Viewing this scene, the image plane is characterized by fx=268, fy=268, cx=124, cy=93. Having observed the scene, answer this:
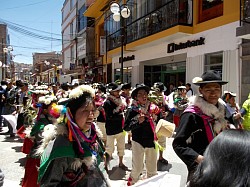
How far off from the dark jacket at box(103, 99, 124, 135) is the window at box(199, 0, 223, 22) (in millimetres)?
7997

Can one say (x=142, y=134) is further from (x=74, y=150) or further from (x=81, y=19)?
(x=81, y=19)

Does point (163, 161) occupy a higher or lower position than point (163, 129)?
lower

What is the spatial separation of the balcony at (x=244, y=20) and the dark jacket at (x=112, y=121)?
19.8 feet

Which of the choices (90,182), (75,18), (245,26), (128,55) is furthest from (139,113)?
(75,18)

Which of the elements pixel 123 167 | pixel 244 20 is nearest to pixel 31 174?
pixel 123 167

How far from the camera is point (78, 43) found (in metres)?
34.3

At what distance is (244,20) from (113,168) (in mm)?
7051

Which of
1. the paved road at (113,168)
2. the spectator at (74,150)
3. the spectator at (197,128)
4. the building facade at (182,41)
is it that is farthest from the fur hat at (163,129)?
the building facade at (182,41)

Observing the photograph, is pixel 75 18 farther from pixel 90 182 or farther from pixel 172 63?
pixel 90 182

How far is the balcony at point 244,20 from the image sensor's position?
937cm

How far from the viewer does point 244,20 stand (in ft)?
30.9

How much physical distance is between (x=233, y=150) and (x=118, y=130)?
16.1 feet

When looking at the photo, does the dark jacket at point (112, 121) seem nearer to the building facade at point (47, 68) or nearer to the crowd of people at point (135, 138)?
the crowd of people at point (135, 138)

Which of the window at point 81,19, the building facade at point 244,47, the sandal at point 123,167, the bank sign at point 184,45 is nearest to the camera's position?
the sandal at point 123,167
